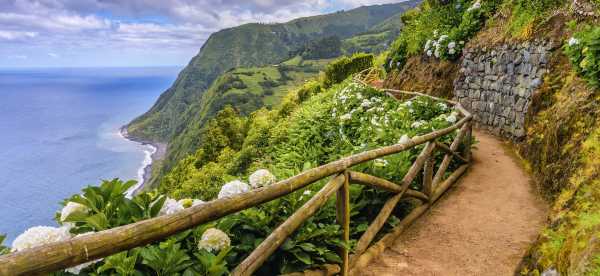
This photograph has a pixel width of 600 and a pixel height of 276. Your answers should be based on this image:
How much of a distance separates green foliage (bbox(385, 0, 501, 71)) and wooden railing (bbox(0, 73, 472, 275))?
356 inches

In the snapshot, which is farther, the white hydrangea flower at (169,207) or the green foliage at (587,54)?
the green foliage at (587,54)

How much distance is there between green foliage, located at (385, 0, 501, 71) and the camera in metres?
13.2

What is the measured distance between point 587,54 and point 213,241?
19.6ft

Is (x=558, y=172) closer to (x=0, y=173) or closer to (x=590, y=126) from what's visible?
(x=590, y=126)

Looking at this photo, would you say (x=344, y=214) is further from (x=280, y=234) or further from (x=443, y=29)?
(x=443, y=29)

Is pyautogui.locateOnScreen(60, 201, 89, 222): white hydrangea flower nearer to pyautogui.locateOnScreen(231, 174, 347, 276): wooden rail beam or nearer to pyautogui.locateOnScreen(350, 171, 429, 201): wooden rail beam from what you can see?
pyautogui.locateOnScreen(231, 174, 347, 276): wooden rail beam

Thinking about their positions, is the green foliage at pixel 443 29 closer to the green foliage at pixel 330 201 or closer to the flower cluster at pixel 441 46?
the flower cluster at pixel 441 46

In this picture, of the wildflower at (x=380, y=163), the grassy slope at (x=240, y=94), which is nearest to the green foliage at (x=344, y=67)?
the wildflower at (x=380, y=163)

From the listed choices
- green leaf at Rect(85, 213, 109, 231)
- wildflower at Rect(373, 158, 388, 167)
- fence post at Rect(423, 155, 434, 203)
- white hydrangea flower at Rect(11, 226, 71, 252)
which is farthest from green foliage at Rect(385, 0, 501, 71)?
white hydrangea flower at Rect(11, 226, 71, 252)

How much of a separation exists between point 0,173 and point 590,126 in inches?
6645

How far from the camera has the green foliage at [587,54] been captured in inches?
223

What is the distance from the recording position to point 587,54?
5844 millimetres

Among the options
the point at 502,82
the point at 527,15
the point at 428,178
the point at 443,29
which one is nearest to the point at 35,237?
the point at 428,178

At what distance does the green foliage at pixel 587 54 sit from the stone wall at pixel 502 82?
5.97 ft
